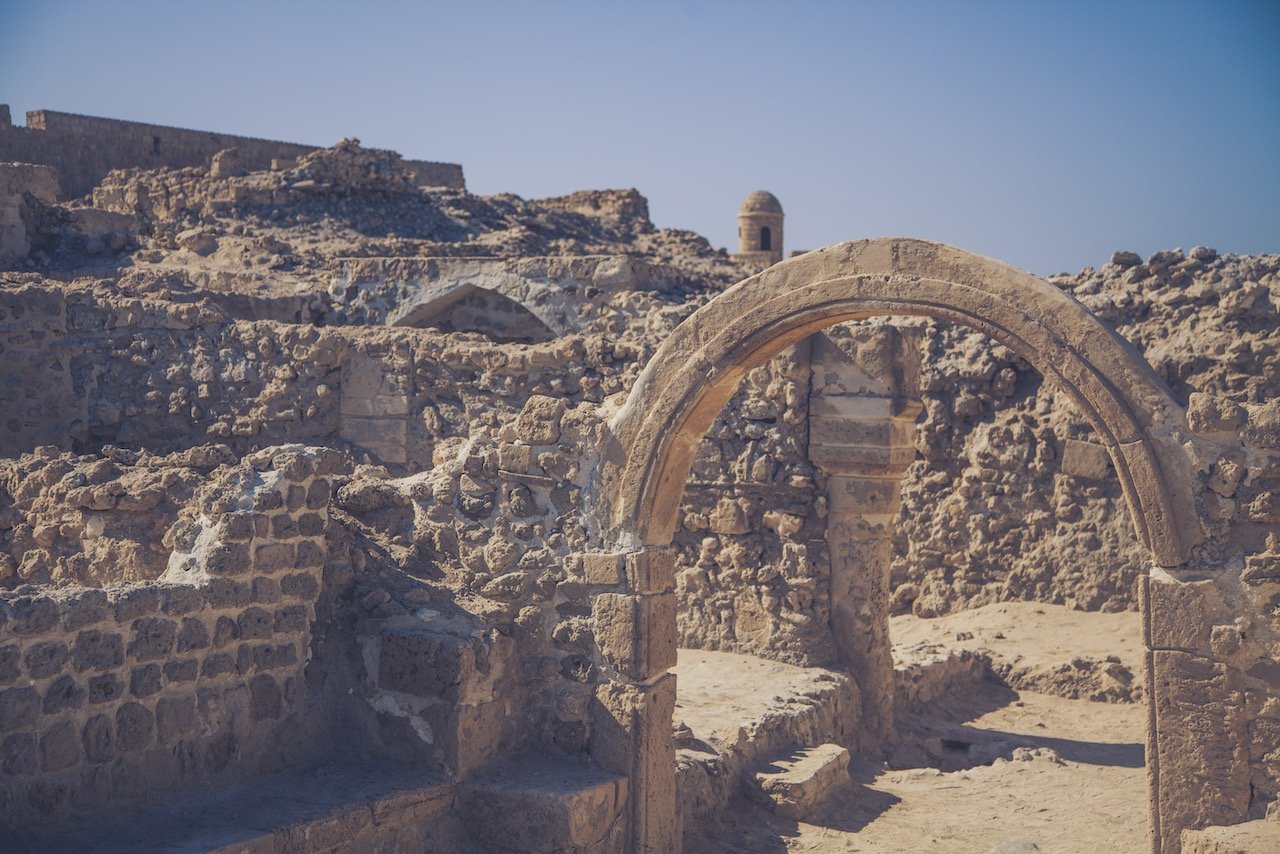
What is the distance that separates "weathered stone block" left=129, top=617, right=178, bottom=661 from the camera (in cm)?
487

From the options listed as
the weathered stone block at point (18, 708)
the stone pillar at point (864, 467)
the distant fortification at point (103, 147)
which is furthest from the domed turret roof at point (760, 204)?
the weathered stone block at point (18, 708)

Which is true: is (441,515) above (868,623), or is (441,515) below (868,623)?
above

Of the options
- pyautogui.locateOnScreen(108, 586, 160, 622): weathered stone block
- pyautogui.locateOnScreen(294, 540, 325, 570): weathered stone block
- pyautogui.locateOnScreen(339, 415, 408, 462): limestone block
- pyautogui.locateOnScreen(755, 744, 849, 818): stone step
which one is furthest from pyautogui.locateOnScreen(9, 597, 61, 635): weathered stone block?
pyautogui.locateOnScreen(339, 415, 408, 462): limestone block

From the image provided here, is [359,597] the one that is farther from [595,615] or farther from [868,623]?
[868,623]

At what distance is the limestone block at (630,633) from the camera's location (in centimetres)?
616

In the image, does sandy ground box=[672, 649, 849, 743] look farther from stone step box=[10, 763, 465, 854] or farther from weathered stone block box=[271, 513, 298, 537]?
weathered stone block box=[271, 513, 298, 537]

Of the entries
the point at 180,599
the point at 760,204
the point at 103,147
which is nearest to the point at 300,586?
the point at 180,599

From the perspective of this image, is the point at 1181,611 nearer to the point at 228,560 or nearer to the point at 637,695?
the point at 637,695

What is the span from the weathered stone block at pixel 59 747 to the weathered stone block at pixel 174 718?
1.22 feet

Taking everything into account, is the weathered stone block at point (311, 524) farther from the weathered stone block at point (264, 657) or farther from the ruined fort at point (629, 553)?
the weathered stone block at point (264, 657)

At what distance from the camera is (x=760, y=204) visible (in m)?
24.7

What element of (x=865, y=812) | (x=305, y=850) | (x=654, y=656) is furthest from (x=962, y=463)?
(x=305, y=850)

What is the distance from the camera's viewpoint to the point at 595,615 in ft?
20.5

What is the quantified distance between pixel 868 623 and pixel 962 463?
10.6 feet
